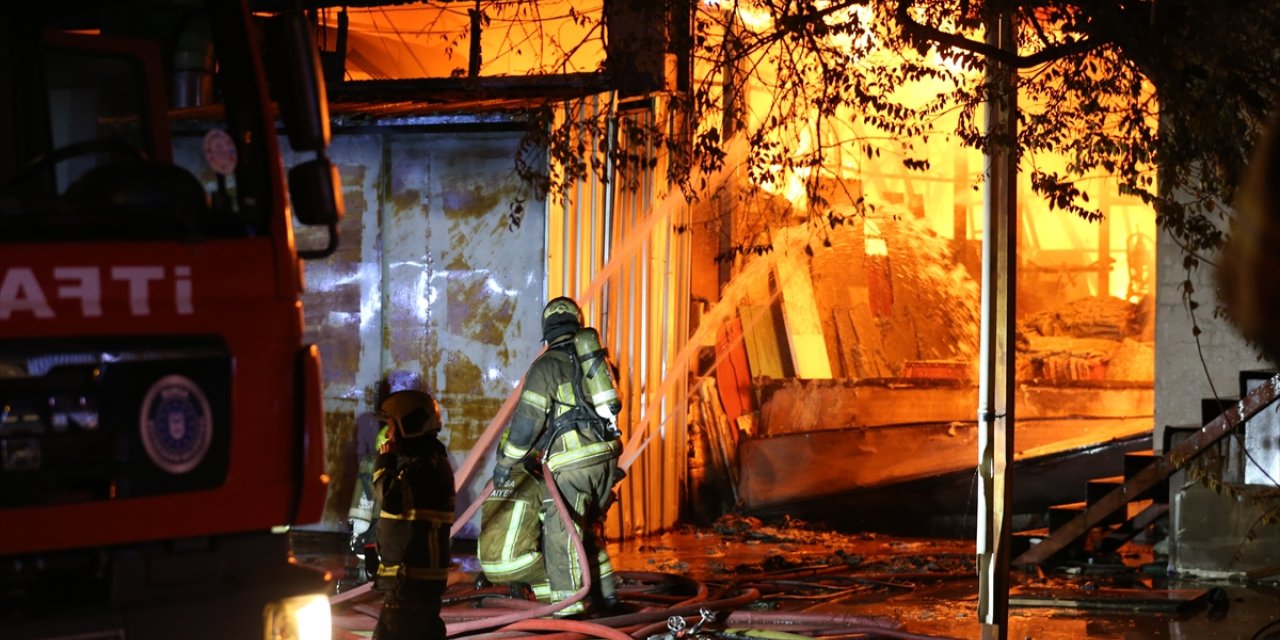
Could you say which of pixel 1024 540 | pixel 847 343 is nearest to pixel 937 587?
pixel 1024 540

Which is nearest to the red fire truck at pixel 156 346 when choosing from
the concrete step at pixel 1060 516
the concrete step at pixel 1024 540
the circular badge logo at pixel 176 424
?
the circular badge logo at pixel 176 424

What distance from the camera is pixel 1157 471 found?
1013cm

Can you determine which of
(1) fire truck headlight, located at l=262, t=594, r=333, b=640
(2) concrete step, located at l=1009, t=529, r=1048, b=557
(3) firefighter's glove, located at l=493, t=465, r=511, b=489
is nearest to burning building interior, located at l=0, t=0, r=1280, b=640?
(1) fire truck headlight, located at l=262, t=594, r=333, b=640

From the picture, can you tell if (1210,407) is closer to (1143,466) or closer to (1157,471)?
(1143,466)

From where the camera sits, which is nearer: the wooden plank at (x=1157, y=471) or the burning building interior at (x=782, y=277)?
the burning building interior at (x=782, y=277)

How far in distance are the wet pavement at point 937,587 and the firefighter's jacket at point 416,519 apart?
1.54m

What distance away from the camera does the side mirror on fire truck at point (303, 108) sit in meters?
4.36

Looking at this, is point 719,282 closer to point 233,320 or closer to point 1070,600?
point 1070,600

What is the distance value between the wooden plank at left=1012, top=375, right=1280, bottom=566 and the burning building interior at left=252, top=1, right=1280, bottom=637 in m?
0.02

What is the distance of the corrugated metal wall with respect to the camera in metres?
11.5

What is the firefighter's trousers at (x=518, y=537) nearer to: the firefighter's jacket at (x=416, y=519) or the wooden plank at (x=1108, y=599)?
the firefighter's jacket at (x=416, y=519)

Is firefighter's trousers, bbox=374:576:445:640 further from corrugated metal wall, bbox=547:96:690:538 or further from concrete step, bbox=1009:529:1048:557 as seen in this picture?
concrete step, bbox=1009:529:1048:557

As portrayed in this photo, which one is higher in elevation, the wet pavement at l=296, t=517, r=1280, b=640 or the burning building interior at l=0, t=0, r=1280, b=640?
the burning building interior at l=0, t=0, r=1280, b=640

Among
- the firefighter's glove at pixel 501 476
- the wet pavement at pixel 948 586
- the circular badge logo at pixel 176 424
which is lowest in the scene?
the wet pavement at pixel 948 586
